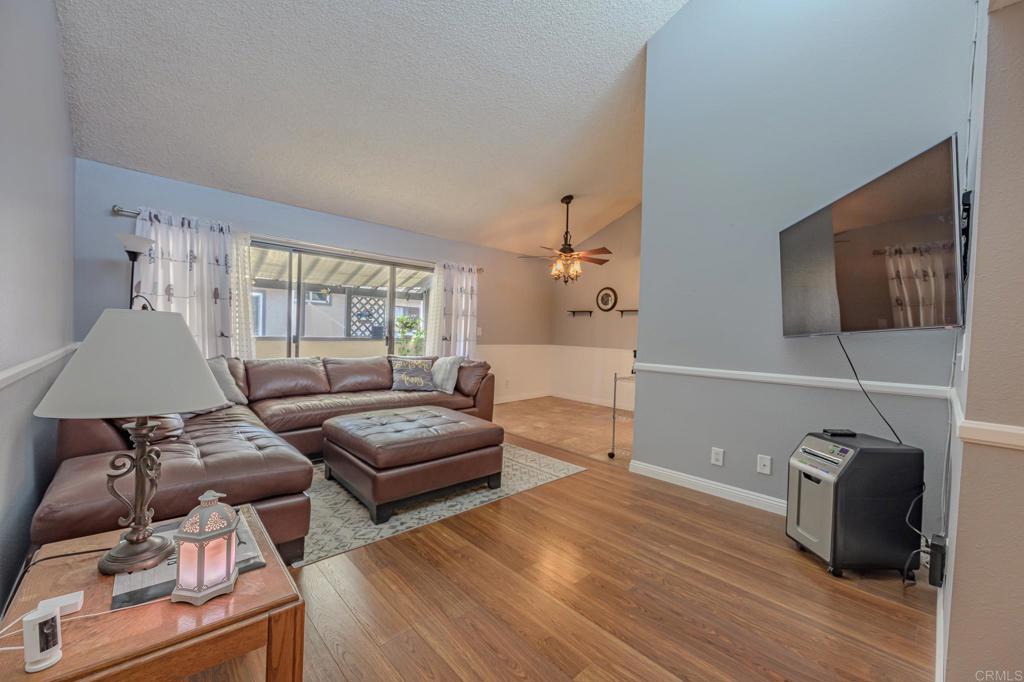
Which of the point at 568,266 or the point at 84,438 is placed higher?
the point at 568,266

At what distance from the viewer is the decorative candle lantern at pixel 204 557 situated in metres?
0.92

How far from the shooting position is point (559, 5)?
2705mm

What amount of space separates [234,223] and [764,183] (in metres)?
4.62

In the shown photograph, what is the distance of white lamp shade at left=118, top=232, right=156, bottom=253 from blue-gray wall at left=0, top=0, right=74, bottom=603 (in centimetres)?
71

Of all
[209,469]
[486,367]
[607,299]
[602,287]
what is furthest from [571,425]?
[209,469]

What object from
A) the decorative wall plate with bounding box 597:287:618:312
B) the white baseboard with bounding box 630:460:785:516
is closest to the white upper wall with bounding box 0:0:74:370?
the white baseboard with bounding box 630:460:785:516

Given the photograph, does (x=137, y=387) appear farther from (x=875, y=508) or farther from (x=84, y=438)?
(x=875, y=508)

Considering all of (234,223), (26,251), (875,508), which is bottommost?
(875,508)

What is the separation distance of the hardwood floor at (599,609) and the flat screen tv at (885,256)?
1.19 meters

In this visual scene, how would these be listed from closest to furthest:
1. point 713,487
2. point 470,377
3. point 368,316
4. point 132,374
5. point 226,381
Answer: point 132,374 → point 713,487 → point 226,381 → point 470,377 → point 368,316

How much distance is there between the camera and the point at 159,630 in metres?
0.83

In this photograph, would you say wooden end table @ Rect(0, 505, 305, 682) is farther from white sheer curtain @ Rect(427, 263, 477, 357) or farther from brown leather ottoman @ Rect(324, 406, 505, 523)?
white sheer curtain @ Rect(427, 263, 477, 357)

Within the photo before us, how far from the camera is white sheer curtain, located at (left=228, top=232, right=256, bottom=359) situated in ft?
13.0

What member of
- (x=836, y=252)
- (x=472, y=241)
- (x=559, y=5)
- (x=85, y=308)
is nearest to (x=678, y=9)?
(x=559, y=5)
